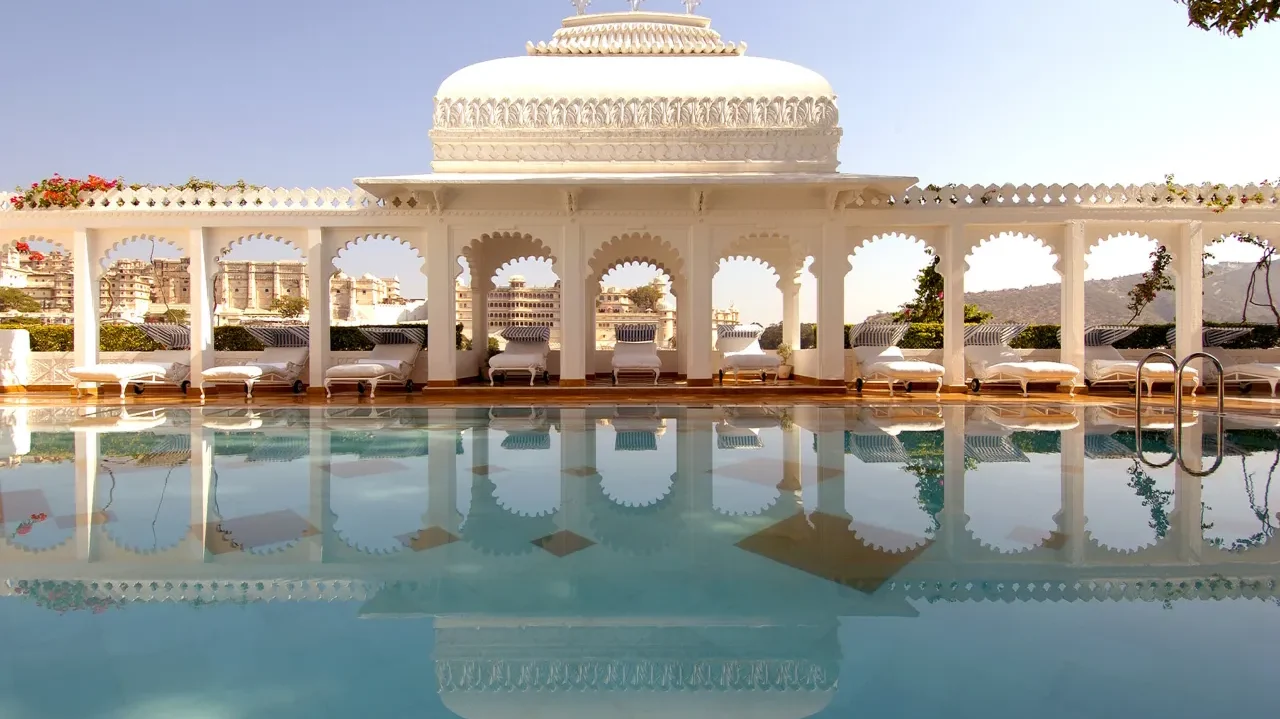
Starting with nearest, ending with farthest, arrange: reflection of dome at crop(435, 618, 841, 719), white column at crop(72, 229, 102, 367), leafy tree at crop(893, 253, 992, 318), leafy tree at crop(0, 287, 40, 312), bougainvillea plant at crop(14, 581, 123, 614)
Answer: reflection of dome at crop(435, 618, 841, 719)
bougainvillea plant at crop(14, 581, 123, 614)
white column at crop(72, 229, 102, 367)
leafy tree at crop(893, 253, 992, 318)
leafy tree at crop(0, 287, 40, 312)

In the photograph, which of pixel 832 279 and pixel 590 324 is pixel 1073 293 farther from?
pixel 590 324

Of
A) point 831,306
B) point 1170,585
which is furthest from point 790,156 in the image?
point 1170,585

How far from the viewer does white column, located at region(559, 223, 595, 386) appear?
11109mm

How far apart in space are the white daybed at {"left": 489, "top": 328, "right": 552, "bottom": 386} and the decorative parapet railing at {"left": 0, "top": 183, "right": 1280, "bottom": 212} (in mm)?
2949

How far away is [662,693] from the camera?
6.56 feet

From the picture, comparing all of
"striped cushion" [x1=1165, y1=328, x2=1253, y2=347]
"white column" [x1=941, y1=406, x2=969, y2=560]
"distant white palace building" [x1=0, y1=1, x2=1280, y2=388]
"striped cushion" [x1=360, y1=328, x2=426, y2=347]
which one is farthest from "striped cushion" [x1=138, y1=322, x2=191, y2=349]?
"striped cushion" [x1=1165, y1=328, x2=1253, y2=347]

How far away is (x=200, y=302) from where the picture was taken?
1125 cm

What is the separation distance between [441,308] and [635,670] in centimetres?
985

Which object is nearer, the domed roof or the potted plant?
the domed roof

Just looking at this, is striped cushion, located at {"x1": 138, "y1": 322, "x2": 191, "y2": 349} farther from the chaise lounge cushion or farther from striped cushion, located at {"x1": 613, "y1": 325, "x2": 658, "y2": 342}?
the chaise lounge cushion

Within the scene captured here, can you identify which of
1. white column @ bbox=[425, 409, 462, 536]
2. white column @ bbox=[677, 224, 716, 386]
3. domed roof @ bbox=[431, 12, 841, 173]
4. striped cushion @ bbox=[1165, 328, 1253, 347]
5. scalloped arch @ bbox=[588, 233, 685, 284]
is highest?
domed roof @ bbox=[431, 12, 841, 173]

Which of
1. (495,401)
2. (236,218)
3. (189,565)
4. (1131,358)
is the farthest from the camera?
(1131,358)

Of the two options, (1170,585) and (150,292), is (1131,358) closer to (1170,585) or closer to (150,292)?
(1170,585)

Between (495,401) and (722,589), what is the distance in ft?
27.0
